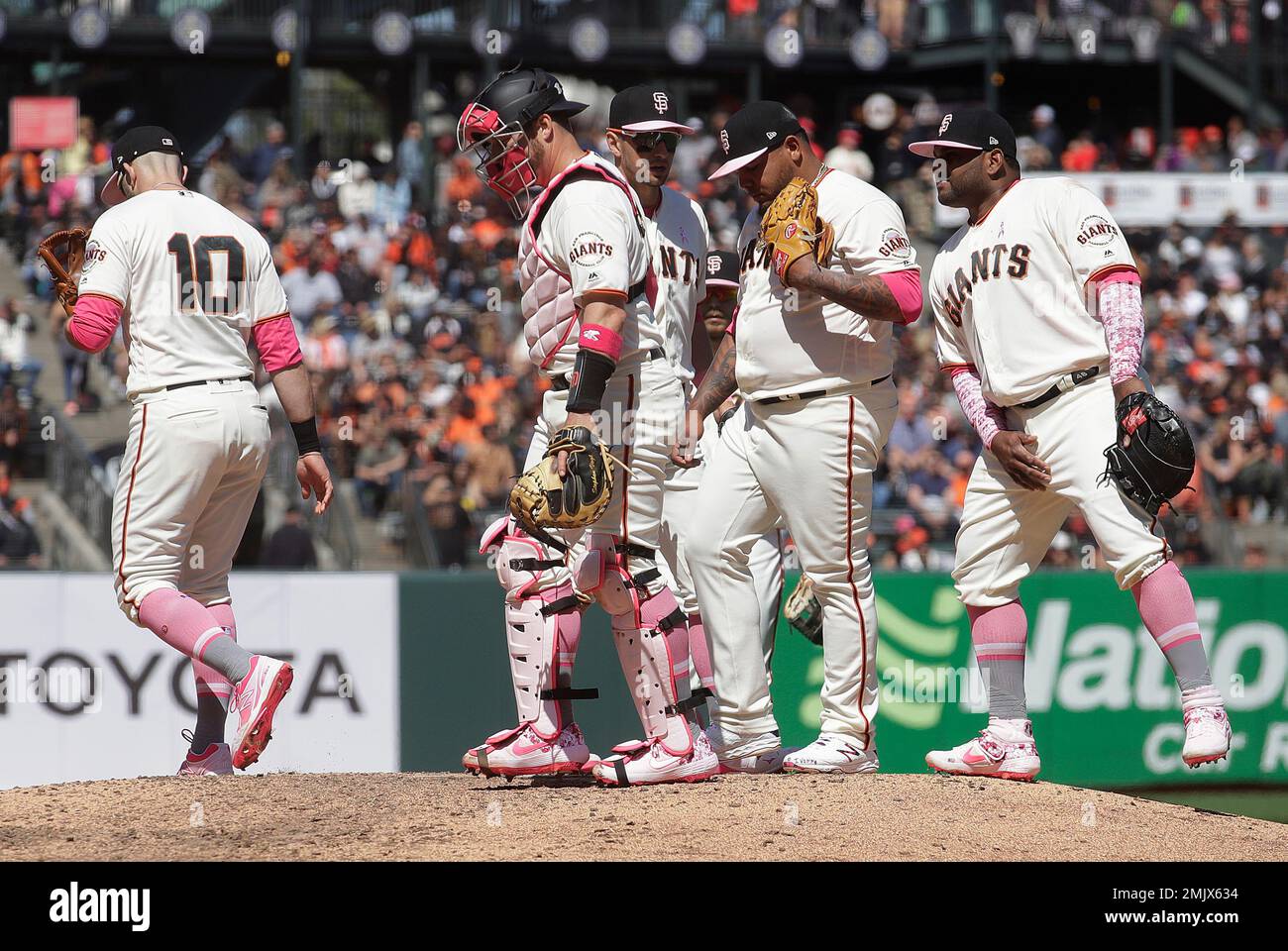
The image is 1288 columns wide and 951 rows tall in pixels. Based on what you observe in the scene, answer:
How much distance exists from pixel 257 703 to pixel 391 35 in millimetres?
20024

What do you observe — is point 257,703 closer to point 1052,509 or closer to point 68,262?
point 68,262

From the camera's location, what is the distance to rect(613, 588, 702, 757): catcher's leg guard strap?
5520mm

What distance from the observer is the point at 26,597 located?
10.0 m

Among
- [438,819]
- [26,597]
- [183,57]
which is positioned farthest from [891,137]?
[438,819]

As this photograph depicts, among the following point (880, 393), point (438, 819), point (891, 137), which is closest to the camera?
point (438, 819)

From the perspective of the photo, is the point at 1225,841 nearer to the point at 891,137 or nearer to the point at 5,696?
the point at 5,696

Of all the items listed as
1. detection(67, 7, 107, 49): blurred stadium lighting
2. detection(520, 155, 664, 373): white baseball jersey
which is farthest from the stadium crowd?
detection(520, 155, 664, 373): white baseball jersey

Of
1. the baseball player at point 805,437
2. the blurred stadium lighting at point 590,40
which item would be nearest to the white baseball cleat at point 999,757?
the baseball player at point 805,437

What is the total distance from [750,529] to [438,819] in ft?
5.32

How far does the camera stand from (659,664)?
5.52 m

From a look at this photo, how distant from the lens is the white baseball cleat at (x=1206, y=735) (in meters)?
5.36

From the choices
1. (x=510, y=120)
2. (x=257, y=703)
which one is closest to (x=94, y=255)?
(x=510, y=120)

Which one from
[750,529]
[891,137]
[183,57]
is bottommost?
[750,529]

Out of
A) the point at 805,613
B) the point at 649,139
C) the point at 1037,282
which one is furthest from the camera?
the point at 805,613
